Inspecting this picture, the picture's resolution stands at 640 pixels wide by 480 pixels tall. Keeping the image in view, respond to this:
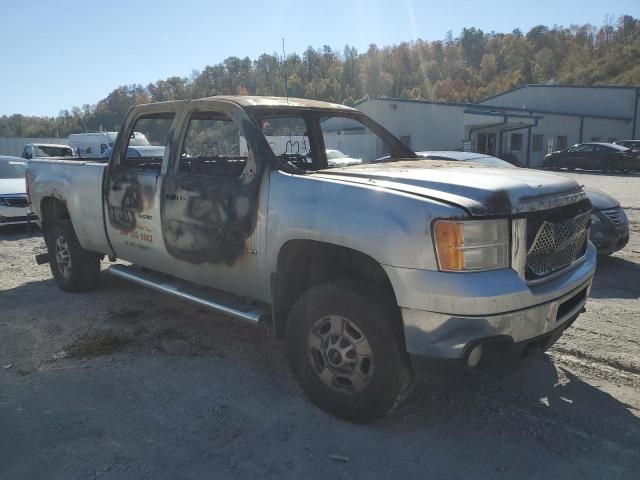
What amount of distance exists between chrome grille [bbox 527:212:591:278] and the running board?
175 cm

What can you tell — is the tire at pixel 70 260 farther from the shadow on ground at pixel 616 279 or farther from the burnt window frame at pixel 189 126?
the shadow on ground at pixel 616 279

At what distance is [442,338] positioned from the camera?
2754 mm

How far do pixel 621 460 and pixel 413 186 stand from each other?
182 cm

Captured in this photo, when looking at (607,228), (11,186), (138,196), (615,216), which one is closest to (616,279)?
(607,228)

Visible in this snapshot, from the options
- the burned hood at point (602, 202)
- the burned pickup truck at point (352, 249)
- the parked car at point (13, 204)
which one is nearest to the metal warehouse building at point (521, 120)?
the burned hood at point (602, 202)

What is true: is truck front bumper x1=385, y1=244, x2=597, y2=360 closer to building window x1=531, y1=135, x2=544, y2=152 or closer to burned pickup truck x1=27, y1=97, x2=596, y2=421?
burned pickup truck x1=27, y1=97, x2=596, y2=421

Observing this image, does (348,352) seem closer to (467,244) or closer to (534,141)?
(467,244)

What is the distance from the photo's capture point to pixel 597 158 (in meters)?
26.8

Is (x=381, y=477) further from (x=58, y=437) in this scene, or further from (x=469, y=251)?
(x=58, y=437)

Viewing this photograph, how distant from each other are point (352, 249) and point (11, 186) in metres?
9.32

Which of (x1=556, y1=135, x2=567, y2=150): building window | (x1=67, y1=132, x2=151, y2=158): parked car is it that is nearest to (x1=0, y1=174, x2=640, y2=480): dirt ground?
(x1=67, y1=132, x2=151, y2=158): parked car

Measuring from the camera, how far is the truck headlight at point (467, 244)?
272 centimetres

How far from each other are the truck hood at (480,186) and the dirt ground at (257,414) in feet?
3.28

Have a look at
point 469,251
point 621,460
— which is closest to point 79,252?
point 469,251
